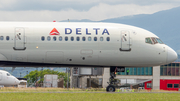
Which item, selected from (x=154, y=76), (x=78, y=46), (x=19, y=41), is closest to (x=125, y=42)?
(x=78, y=46)

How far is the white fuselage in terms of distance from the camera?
102 feet

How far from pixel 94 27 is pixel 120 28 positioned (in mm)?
2600

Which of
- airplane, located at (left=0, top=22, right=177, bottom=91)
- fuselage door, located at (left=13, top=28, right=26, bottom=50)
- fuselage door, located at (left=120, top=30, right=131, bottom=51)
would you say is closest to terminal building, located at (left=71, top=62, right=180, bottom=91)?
airplane, located at (left=0, top=22, right=177, bottom=91)

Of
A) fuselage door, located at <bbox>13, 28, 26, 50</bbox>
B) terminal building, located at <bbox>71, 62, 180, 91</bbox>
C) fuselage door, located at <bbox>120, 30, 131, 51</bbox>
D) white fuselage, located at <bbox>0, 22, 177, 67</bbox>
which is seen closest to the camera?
fuselage door, located at <bbox>13, 28, 26, 50</bbox>

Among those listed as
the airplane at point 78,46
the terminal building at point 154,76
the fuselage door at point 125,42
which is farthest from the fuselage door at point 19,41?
the terminal building at point 154,76

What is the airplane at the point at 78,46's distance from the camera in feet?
102

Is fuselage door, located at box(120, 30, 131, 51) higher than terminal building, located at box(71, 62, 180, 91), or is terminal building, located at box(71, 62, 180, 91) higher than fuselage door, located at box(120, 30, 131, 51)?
fuselage door, located at box(120, 30, 131, 51)

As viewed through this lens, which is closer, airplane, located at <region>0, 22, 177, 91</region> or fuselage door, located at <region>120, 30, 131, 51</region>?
airplane, located at <region>0, 22, 177, 91</region>

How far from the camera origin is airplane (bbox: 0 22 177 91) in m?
31.0

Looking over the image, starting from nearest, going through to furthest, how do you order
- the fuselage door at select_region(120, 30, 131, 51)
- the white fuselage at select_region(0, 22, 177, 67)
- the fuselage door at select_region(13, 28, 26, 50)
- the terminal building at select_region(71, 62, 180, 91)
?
the fuselage door at select_region(13, 28, 26, 50) → the white fuselage at select_region(0, 22, 177, 67) → the fuselage door at select_region(120, 30, 131, 51) → the terminal building at select_region(71, 62, 180, 91)

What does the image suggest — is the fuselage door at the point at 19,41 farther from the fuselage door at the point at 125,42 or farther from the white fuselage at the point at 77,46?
the fuselage door at the point at 125,42

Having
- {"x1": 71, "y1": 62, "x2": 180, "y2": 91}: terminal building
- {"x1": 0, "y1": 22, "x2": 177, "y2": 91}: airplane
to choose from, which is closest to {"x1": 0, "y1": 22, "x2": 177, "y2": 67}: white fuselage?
{"x1": 0, "y1": 22, "x2": 177, "y2": 91}: airplane

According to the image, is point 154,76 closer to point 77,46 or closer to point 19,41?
point 77,46

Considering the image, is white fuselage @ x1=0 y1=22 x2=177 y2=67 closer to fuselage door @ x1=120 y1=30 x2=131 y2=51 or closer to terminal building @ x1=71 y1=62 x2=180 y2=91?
fuselage door @ x1=120 y1=30 x2=131 y2=51
